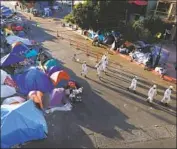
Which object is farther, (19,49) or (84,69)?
(19,49)

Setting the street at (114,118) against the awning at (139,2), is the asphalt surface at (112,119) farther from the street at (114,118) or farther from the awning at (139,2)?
the awning at (139,2)

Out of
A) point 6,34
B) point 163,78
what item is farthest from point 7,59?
point 163,78

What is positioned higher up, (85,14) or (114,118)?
(85,14)

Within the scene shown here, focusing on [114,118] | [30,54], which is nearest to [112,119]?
[114,118]

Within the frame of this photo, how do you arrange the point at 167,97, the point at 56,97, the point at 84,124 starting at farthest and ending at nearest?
the point at 167,97, the point at 56,97, the point at 84,124

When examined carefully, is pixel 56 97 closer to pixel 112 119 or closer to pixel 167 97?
pixel 112 119

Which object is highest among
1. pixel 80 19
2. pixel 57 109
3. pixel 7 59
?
pixel 80 19

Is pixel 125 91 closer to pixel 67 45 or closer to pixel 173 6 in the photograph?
pixel 67 45

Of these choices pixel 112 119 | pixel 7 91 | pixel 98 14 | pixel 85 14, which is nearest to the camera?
pixel 112 119

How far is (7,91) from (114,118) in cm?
695

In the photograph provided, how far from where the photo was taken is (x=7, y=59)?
20.5m

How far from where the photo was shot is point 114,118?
16078 mm

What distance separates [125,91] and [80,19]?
1203 centimetres

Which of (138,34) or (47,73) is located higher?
(138,34)
